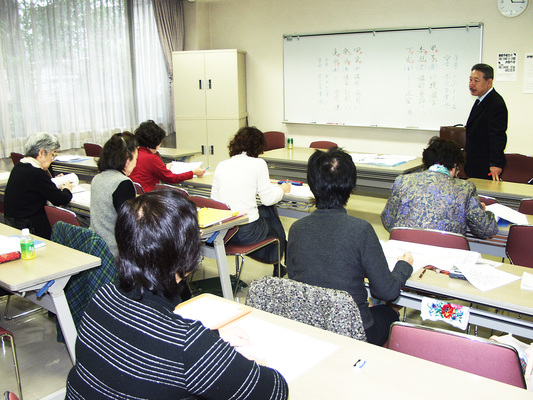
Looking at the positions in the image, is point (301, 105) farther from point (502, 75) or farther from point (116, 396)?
point (116, 396)

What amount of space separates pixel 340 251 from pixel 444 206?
1.15 m

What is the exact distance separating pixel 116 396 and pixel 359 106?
6243 millimetres

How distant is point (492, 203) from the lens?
3.50 metres

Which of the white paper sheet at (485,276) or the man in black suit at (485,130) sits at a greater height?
the man in black suit at (485,130)

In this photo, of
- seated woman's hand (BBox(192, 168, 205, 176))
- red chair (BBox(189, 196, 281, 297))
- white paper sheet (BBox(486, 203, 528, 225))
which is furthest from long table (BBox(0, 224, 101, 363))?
white paper sheet (BBox(486, 203, 528, 225))

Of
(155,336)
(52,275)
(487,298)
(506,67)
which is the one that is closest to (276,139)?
(506,67)

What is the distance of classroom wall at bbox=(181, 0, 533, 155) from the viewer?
5711 mm

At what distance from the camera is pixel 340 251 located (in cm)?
197

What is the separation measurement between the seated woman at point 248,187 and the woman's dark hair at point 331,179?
1.42 m

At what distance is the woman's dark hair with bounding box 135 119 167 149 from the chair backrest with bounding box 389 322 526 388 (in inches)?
124

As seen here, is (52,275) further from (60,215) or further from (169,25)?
(169,25)

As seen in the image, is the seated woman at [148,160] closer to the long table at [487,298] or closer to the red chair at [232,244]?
the red chair at [232,244]

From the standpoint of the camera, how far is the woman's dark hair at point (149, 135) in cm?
427

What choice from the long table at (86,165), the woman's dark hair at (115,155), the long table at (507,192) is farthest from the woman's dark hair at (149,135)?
the long table at (507,192)
